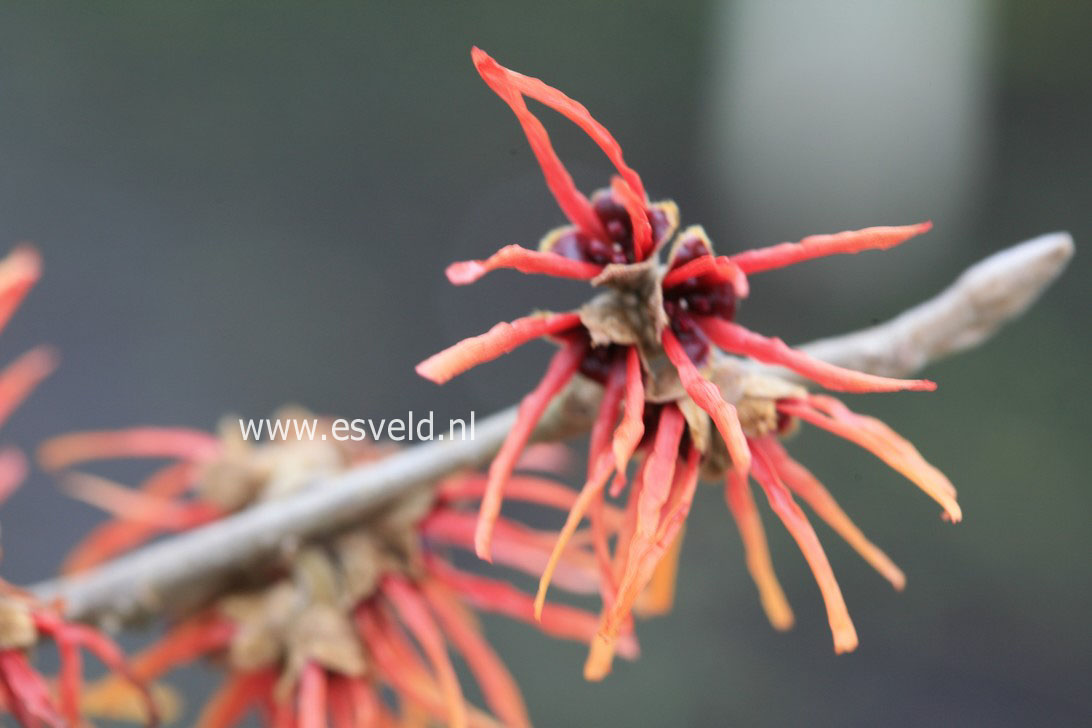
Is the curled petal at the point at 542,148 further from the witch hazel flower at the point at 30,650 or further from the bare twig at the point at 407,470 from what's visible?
the witch hazel flower at the point at 30,650

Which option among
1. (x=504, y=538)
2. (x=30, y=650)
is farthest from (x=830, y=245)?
(x=30, y=650)

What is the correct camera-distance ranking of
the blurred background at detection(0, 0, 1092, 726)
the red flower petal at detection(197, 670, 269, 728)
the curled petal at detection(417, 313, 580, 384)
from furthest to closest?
the blurred background at detection(0, 0, 1092, 726) < the red flower petal at detection(197, 670, 269, 728) < the curled petal at detection(417, 313, 580, 384)

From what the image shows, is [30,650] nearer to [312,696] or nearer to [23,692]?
[23,692]

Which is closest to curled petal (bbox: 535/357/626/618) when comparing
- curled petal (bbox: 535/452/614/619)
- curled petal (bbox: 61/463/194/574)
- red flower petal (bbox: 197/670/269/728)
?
curled petal (bbox: 535/452/614/619)

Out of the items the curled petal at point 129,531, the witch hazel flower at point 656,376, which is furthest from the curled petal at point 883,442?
the curled petal at point 129,531

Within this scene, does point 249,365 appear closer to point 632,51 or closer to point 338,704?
point 632,51

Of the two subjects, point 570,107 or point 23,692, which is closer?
point 570,107

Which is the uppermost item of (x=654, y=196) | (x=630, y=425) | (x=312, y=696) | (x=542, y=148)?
(x=654, y=196)

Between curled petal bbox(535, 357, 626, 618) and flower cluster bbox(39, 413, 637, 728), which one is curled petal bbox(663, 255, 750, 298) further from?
flower cluster bbox(39, 413, 637, 728)
